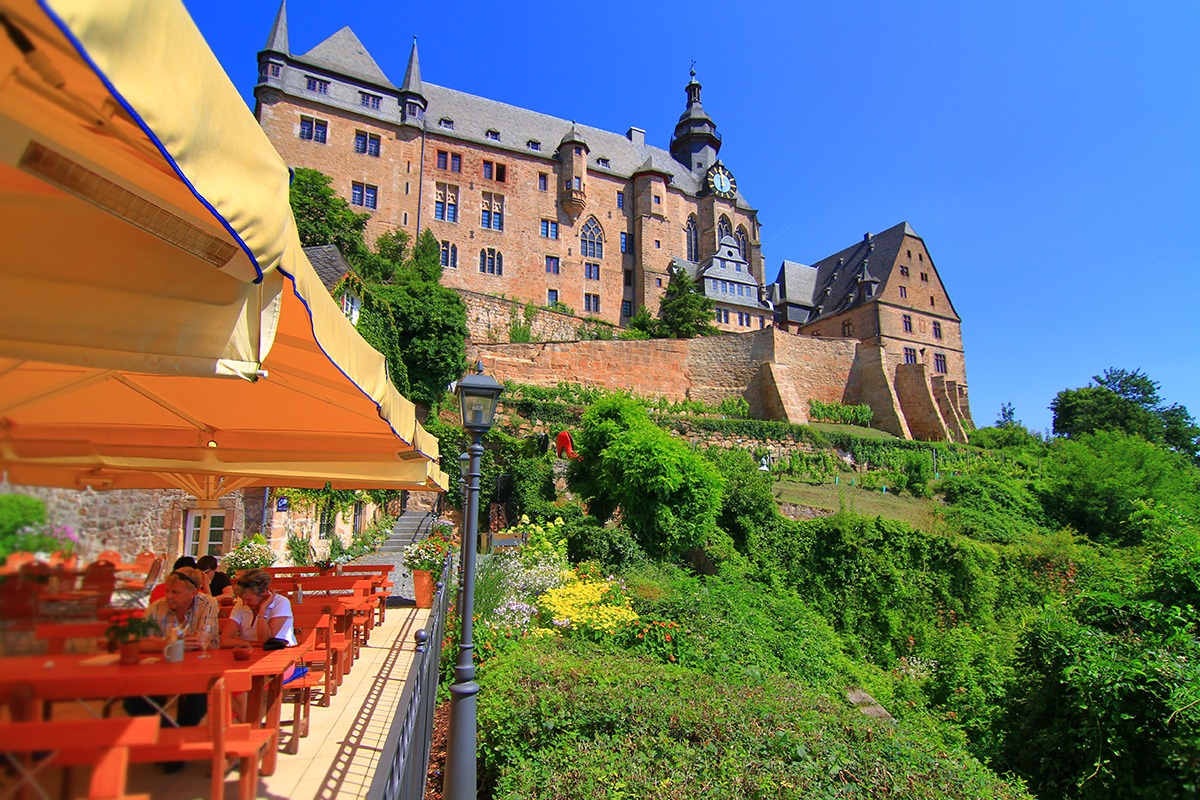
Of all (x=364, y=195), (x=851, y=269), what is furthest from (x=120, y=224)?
(x=851, y=269)

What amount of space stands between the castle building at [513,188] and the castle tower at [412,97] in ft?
0.28

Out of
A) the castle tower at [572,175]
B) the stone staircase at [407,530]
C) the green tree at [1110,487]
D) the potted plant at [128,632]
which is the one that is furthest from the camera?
the castle tower at [572,175]

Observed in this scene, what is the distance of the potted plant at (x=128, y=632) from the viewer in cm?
172

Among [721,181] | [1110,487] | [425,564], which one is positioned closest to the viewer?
[425,564]

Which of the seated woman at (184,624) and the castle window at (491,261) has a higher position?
the castle window at (491,261)

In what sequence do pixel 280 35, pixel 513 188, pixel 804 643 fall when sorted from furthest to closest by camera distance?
pixel 513 188 < pixel 280 35 < pixel 804 643

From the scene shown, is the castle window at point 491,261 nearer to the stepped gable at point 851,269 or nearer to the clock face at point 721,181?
the clock face at point 721,181

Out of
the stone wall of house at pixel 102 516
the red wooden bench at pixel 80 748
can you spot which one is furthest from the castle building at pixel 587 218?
the red wooden bench at pixel 80 748

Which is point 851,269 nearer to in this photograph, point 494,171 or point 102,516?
point 494,171

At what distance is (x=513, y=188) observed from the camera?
42750mm

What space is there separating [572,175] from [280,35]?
60.3 feet

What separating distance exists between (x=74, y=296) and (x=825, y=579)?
17.6 m

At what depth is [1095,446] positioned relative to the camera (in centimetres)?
3155

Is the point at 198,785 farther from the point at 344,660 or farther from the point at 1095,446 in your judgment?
the point at 1095,446
